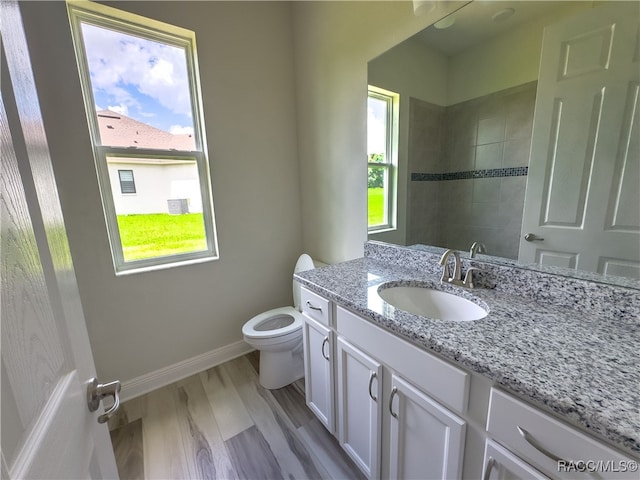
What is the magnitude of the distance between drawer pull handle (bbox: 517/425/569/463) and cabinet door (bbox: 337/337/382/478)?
0.44 metres

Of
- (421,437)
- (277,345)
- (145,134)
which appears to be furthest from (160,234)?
(421,437)

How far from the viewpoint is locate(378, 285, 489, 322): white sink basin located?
1088mm

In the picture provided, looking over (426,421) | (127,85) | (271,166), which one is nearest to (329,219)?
(271,166)

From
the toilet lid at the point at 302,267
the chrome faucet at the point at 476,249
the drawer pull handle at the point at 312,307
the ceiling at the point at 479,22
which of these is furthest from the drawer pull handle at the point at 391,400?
the ceiling at the point at 479,22

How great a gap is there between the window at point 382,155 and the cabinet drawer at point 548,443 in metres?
1.07

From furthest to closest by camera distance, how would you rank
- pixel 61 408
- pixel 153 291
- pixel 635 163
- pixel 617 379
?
pixel 153 291
pixel 635 163
pixel 617 379
pixel 61 408

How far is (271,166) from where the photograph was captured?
2107 mm

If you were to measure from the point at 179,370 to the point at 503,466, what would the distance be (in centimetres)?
200

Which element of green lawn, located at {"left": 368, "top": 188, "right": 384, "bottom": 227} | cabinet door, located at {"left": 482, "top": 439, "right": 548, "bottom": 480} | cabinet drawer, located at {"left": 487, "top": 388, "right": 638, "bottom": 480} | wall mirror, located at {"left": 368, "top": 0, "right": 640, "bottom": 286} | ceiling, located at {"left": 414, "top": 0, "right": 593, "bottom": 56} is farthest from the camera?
green lawn, located at {"left": 368, "top": 188, "right": 384, "bottom": 227}

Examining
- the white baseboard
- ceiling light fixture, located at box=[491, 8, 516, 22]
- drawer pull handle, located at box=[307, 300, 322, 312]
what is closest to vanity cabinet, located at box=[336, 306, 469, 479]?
drawer pull handle, located at box=[307, 300, 322, 312]

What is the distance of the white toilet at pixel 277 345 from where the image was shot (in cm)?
167

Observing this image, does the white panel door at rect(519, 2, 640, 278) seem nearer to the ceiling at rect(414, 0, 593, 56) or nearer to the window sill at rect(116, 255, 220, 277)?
the ceiling at rect(414, 0, 593, 56)

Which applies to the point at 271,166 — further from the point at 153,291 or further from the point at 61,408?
the point at 61,408

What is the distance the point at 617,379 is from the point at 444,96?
120cm
